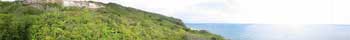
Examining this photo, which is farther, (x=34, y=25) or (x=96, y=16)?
(x=96, y=16)

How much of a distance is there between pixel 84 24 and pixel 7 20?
5.24 meters

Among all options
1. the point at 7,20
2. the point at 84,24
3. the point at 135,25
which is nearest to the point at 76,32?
the point at 84,24

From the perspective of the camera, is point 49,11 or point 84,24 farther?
point 49,11

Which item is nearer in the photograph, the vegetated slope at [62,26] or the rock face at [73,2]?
the vegetated slope at [62,26]

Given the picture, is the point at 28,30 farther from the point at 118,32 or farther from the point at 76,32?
the point at 118,32

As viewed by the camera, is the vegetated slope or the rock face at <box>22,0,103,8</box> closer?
the vegetated slope

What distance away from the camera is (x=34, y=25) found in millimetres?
55406

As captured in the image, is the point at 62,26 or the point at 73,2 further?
the point at 73,2

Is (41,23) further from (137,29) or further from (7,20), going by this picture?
(137,29)

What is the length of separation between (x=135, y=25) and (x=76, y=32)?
416 inches

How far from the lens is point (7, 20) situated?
189 ft

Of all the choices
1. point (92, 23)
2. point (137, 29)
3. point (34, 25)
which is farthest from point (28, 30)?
point (137, 29)

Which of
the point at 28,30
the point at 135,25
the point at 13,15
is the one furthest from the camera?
the point at 135,25

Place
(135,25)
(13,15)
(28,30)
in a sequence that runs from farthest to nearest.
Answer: (135,25), (13,15), (28,30)
